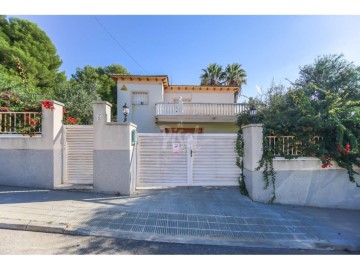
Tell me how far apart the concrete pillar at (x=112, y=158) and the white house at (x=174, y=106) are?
666 centimetres

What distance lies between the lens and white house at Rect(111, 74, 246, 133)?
12305 millimetres

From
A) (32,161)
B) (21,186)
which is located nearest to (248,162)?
(32,161)

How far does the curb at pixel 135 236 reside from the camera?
3.23 metres

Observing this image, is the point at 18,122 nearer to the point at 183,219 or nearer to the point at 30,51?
the point at 183,219

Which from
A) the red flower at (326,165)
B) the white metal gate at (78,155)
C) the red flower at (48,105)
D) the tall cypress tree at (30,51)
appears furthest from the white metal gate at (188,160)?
the tall cypress tree at (30,51)

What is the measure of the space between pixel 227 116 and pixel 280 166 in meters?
7.11

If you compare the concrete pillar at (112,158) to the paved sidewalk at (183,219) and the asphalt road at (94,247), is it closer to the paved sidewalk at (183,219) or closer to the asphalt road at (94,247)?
the paved sidewalk at (183,219)

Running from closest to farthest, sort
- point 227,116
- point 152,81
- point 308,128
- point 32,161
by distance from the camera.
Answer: point 308,128
point 32,161
point 227,116
point 152,81

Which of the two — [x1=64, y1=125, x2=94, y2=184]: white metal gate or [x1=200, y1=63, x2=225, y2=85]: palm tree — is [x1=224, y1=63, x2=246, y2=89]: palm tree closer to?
[x1=200, y1=63, x2=225, y2=85]: palm tree

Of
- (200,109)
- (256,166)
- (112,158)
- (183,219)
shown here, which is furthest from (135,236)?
(200,109)

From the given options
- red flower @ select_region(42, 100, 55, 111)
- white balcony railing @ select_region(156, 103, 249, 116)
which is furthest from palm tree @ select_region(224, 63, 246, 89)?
red flower @ select_region(42, 100, 55, 111)

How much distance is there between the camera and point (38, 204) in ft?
14.9

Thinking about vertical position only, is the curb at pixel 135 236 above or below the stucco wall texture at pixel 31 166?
below

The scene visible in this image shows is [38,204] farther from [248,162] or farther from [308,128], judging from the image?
[308,128]
